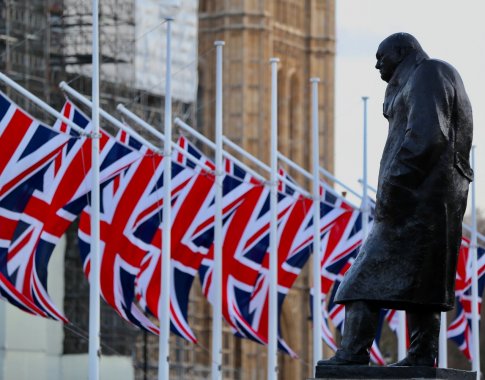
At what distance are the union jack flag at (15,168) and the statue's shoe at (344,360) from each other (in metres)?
13.8

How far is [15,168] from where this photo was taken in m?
26.7

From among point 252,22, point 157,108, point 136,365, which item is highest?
point 252,22

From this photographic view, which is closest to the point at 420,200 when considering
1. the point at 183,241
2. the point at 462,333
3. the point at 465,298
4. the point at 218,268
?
the point at 218,268

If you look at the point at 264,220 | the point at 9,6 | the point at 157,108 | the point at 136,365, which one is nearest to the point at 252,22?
the point at 157,108

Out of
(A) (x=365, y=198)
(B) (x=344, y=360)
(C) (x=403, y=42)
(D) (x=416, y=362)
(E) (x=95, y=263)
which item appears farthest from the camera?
(A) (x=365, y=198)

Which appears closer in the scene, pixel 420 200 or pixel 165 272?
pixel 420 200

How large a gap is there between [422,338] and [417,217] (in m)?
0.88

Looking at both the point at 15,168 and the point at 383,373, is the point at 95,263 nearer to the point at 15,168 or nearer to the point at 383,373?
the point at 15,168

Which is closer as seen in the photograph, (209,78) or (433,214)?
(433,214)

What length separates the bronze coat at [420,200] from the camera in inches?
515

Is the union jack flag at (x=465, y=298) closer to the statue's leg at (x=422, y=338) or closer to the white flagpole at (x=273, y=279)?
the white flagpole at (x=273, y=279)

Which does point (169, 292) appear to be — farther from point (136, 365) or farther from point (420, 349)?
point (136, 365)

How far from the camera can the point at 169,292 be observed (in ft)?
99.2

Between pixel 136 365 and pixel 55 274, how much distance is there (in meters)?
9.64
